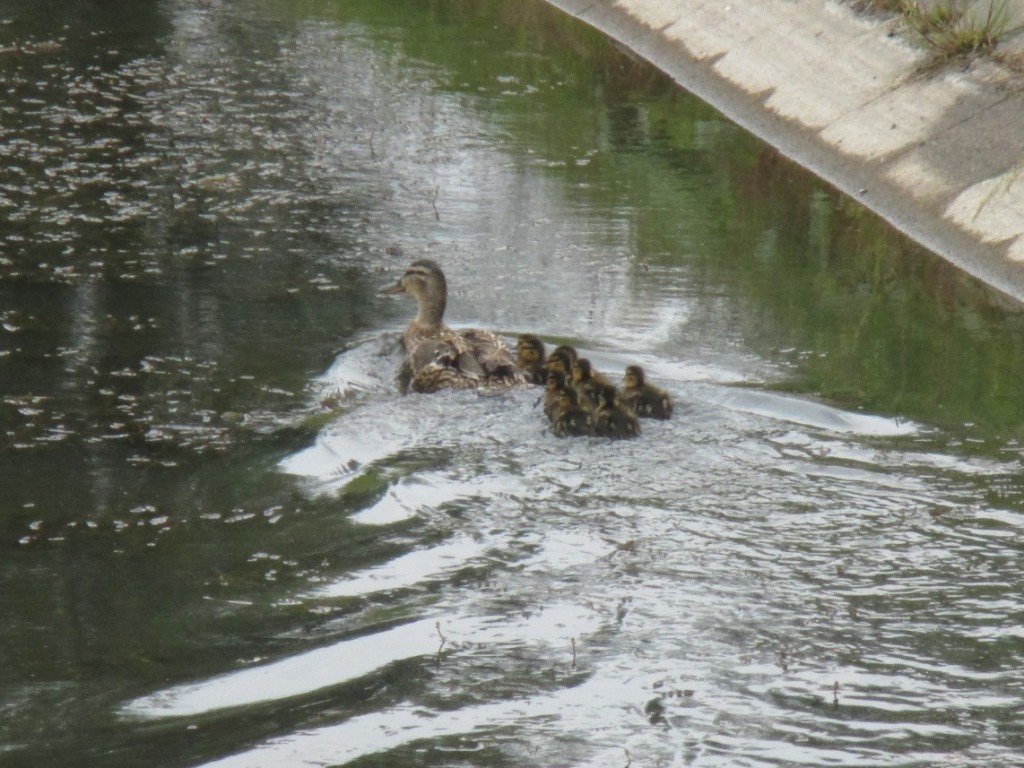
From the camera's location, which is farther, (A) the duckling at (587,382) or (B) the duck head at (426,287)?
(B) the duck head at (426,287)

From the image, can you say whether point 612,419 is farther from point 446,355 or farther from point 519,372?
point 446,355

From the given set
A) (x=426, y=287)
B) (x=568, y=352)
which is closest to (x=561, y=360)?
(x=568, y=352)

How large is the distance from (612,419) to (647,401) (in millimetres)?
232

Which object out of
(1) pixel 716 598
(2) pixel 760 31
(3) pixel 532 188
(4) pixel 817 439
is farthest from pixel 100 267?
(2) pixel 760 31

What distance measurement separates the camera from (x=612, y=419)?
6465 millimetres

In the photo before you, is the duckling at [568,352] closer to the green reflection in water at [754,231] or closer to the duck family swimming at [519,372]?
the duck family swimming at [519,372]

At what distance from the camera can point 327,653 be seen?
15.8 ft

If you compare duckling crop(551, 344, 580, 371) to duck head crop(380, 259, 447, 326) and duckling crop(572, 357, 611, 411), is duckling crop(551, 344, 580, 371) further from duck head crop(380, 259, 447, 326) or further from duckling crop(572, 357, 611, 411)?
duck head crop(380, 259, 447, 326)

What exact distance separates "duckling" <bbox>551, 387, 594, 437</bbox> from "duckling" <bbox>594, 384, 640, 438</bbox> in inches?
1.3

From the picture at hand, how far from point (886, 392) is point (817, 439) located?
0.81 metres

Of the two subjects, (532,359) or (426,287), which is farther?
(426,287)

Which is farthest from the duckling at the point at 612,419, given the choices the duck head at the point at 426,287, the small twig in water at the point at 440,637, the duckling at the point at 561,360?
the small twig in water at the point at 440,637

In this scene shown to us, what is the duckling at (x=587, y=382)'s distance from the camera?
6.56 meters

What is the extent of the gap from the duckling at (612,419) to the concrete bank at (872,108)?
3.09 meters
